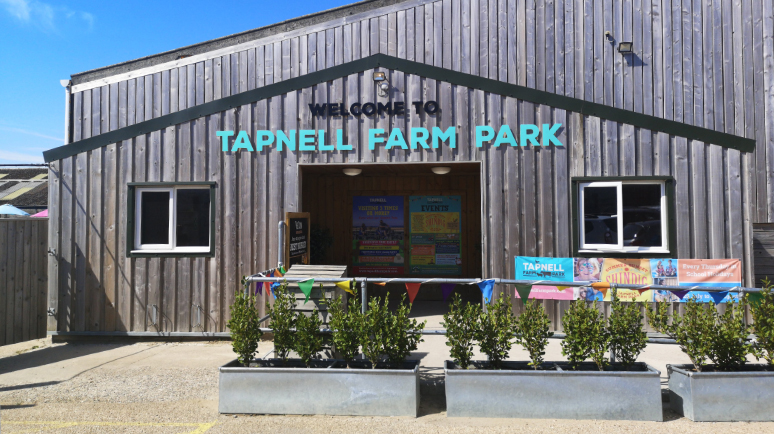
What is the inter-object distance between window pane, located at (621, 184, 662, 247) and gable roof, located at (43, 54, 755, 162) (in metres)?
0.98

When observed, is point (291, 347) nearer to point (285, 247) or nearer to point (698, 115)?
point (285, 247)

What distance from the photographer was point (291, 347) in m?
5.34

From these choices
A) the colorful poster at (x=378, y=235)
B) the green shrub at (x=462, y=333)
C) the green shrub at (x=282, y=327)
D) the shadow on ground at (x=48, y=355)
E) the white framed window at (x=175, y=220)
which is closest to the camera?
the green shrub at (x=462, y=333)

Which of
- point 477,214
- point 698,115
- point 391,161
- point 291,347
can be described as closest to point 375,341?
point 291,347

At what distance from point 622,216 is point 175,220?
739 centimetres

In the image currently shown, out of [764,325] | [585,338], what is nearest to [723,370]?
[764,325]

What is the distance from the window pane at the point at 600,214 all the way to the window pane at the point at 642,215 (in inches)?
6.8

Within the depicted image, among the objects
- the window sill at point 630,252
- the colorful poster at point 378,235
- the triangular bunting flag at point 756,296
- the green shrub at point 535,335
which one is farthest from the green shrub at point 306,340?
the colorful poster at point 378,235

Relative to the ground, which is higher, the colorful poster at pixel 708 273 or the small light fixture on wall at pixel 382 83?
the small light fixture on wall at pixel 382 83

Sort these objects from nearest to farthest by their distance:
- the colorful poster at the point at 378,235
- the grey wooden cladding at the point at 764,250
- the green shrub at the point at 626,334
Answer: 1. the green shrub at the point at 626,334
2. the grey wooden cladding at the point at 764,250
3. the colorful poster at the point at 378,235

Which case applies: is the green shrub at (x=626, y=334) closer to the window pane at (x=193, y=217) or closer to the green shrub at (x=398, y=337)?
the green shrub at (x=398, y=337)

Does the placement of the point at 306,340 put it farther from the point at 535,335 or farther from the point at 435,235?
the point at 435,235

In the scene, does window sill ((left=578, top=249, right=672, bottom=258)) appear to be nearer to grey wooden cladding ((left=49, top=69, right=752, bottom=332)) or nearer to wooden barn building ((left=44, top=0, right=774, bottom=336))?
wooden barn building ((left=44, top=0, right=774, bottom=336))

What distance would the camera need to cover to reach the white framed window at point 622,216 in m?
8.03
